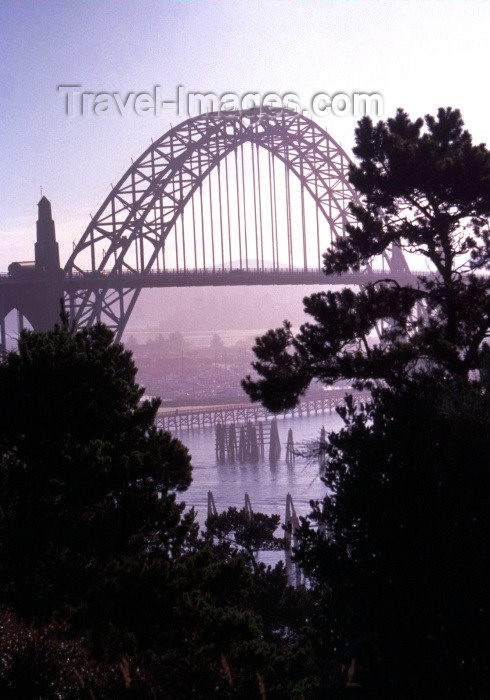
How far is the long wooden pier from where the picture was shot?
6084cm

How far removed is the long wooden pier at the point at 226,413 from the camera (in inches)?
2395

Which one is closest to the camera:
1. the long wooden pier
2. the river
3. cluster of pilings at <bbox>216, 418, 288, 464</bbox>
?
the river

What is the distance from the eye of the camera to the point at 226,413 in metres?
66.4

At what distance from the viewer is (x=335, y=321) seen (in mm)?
10633

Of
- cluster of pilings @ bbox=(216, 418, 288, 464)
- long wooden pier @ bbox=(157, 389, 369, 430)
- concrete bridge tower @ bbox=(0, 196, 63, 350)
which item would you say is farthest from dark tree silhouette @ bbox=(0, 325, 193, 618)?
long wooden pier @ bbox=(157, 389, 369, 430)

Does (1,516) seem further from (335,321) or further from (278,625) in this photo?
(278,625)

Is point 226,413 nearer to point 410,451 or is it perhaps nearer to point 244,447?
point 244,447

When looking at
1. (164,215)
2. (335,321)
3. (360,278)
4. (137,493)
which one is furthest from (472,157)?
(360,278)

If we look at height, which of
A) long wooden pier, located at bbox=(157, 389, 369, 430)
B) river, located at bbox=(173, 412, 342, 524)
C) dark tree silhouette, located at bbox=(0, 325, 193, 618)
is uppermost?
dark tree silhouette, located at bbox=(0, 325, 193, 618)

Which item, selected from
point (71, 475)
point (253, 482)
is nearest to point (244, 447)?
point (253, 482)

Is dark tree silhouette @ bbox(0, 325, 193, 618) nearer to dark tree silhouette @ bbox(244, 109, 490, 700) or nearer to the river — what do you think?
dark tree silhouette @ bbox(244, 109, 490, 700)

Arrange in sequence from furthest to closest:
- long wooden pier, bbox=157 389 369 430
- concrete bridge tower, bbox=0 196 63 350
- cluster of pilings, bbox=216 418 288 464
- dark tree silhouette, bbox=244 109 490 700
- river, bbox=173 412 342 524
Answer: long wooden pier, bbox=157 389 369 430 → cluster of pilings, bbox=216 418 288 464 → concrete bridge tower, bbox=0 196 63 350 → river, bbox=173 412 342 524 → dark tree silhouette, bbox=244 109 490 700

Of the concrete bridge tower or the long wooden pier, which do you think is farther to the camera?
the long wooden pier

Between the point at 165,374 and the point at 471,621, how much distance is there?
92.3 metres
